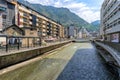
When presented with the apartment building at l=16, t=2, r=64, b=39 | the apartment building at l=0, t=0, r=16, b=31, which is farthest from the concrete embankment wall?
the apartment building at l=0, t=0, r=16, b=31

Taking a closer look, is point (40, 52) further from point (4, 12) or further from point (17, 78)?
point (4, 12)

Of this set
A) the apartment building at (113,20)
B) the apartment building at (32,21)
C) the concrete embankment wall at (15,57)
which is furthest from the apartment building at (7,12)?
the concrete embankment wall at (15,57)

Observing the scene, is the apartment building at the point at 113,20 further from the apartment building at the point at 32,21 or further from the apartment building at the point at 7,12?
the apartment building at the point at 7,12

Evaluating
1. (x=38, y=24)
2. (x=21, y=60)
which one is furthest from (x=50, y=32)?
(x=21, y=60)

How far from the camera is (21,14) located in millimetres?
88812

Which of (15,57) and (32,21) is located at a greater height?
(32,21)

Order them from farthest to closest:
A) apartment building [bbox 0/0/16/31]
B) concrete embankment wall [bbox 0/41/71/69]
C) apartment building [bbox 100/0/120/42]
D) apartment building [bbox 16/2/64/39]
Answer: apartment building [bbox 16/2/64/39]
apartment building [bbox 0/0/16/31]
apartment building [bbox 100/0/120/42]
concrete embankment wall [bbox 0/41/71/69]

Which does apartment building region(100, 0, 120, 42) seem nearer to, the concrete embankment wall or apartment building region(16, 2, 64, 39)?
apartment building region(16, 2, 64, 39)

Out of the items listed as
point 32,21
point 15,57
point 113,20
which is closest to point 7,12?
point 32,21

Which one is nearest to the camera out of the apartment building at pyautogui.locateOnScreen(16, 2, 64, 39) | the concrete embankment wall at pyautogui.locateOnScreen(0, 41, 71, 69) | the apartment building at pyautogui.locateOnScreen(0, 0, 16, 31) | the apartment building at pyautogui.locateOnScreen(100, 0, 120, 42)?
the concrete embankment wall at pyautogui.locateOnScreen(0, 41, 71, 69)

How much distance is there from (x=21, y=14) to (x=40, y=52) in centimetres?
5635

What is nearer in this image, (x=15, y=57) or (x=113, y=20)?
(x=15, y=57)

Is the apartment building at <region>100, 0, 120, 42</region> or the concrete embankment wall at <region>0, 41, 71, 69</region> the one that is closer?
the concrete embankment wall at <region>0, 41, 71, 69</region>

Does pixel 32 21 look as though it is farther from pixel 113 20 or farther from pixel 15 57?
pixel 15 57
